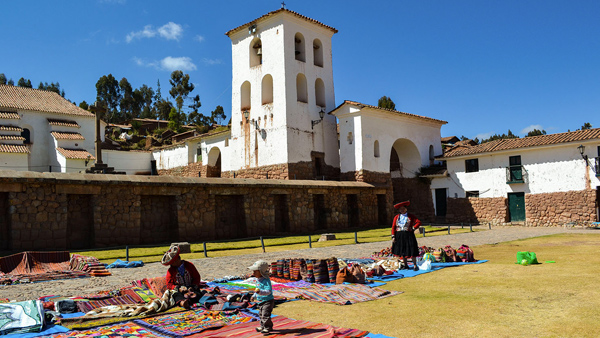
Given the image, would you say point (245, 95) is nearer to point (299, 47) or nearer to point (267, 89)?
point (267, 89)

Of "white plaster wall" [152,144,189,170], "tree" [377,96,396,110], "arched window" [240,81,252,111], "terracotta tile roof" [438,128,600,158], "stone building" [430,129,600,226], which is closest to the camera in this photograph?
"stone building" [430,129,600,226]

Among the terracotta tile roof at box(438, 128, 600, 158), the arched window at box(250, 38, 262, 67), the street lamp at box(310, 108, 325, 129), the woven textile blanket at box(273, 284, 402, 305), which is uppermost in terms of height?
the arched window at box(250, 38, 262, 67)

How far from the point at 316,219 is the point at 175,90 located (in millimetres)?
50052

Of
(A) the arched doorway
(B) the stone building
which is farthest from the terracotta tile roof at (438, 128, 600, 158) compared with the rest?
(A) the arched doorway

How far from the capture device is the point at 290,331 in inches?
212

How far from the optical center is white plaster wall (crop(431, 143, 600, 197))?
79.3 ft

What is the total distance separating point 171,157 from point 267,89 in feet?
41.0

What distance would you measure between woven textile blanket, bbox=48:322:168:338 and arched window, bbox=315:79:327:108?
2358cm

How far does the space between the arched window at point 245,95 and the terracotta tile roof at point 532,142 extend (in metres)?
13.1

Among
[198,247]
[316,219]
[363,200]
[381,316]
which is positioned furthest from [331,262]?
[363,200]

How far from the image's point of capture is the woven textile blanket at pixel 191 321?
5.48 meters

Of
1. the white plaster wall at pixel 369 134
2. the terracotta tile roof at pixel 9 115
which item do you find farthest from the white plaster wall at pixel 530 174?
the terracotta tile roof at pixel 9 115

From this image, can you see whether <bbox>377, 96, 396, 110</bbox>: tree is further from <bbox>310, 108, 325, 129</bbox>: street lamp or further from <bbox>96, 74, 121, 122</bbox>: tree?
<bbox>96, 74, 121, 122</bbox>: tree

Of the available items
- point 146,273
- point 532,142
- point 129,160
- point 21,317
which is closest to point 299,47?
point 532,142
